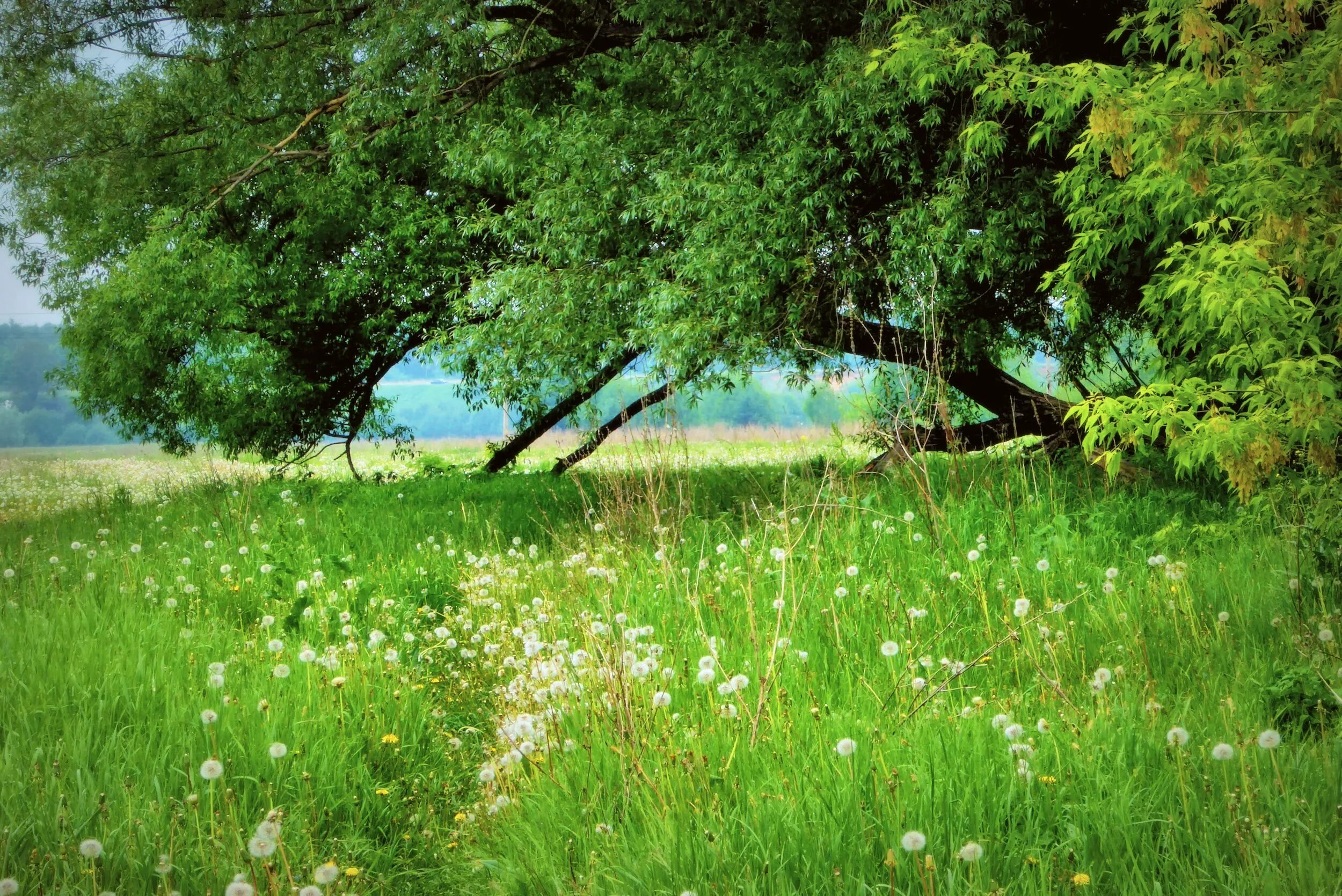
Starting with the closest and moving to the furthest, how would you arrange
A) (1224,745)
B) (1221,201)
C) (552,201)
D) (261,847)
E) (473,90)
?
(261,847) → (1224,745) → (1221,201) → (552,201) → (473,90)

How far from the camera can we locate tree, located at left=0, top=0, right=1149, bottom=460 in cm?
858

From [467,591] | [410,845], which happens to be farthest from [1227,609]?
[467,591]

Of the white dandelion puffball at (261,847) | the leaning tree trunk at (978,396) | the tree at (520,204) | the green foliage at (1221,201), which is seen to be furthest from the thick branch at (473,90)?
the white dandelion puffball at (261,847)

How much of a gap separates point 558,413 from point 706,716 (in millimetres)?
10153

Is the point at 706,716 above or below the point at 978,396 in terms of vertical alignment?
below

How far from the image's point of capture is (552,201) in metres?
9.69

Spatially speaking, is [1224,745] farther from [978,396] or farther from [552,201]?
[978,396]

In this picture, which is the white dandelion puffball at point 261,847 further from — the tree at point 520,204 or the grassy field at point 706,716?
the tree at point 520,204

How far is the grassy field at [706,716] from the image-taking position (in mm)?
2756

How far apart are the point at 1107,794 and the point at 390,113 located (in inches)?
394

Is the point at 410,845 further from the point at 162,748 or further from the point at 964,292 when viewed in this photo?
the point at 964,292

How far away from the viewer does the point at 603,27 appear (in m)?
11.2

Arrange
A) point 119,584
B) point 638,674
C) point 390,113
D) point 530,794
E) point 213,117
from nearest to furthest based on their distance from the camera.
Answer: point 530,794 < point 638,674 < point 119,584 < point 390,113 < point 213,117

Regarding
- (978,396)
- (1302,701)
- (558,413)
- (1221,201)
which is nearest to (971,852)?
(1302,701)
